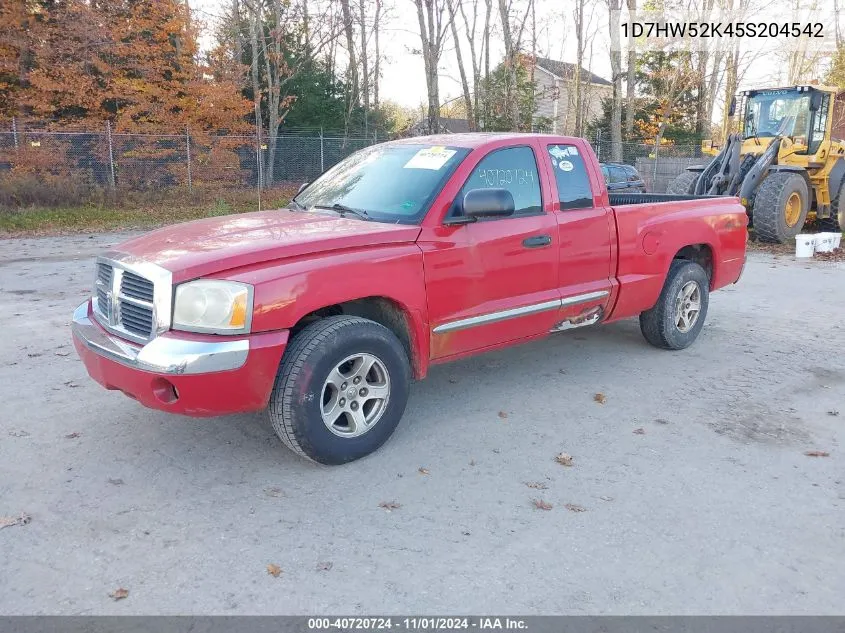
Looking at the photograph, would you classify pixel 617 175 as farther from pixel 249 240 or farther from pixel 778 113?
pixel 249 240

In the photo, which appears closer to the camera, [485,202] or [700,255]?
[485,202]

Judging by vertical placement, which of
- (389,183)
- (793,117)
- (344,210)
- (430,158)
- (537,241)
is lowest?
(537,241)

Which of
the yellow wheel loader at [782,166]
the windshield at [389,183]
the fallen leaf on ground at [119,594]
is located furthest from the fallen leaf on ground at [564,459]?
the yellow wheel loader at [782,166]

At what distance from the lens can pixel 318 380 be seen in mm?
3818

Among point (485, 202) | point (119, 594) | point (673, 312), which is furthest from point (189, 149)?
point (119, 594)

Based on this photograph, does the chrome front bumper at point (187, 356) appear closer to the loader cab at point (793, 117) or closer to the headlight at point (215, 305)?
the headlight at point (215, 305)

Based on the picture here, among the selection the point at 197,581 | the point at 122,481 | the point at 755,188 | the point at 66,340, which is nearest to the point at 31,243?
the point at 66,340

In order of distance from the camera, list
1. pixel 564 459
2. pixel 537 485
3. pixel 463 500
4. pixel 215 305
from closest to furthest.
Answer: pixel 215 305
pixel 463 500
pixel 537 485
pixel 564 459

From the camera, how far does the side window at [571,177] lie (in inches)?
206

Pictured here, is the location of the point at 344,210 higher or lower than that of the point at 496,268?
higher

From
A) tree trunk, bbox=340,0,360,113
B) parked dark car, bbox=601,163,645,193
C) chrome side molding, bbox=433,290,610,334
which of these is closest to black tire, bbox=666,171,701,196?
parked dark car, bbox=601,163,645,193

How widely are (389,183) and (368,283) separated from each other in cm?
110

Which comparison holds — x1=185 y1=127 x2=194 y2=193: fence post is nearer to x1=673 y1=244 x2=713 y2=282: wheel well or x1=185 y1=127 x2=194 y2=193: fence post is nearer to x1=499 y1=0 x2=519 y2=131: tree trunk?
x1=499 y1=0 x2=519 y2=131: tree trunk

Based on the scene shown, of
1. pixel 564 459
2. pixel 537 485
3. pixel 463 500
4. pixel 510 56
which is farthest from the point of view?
pixel 510 56
